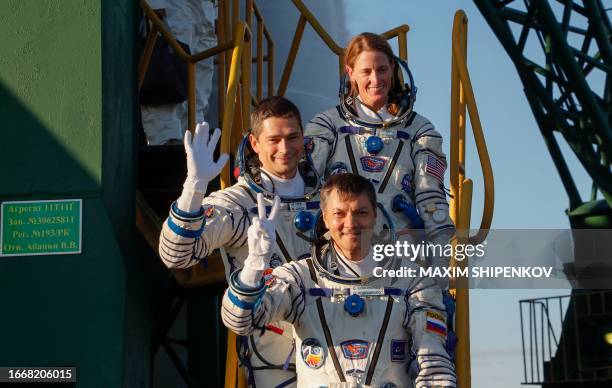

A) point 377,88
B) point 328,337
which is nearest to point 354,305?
point 328,337

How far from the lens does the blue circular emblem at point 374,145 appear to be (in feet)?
16.7

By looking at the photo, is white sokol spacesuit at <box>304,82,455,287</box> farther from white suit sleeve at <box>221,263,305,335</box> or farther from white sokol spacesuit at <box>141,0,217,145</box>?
white sokol spacesuit at <box>141,0,217,145</box>

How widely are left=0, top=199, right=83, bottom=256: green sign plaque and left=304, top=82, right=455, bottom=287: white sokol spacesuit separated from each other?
49.2 inches

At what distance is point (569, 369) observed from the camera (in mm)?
14383

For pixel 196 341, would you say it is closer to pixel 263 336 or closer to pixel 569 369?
pixel 263 336

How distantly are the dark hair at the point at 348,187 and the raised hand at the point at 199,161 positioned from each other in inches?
17.8

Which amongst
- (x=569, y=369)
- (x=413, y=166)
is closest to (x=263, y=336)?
(x=413, y=166)

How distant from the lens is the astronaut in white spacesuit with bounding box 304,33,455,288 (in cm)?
501

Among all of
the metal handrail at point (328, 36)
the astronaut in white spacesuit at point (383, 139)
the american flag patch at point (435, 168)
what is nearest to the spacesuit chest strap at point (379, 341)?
the astronaut in white spacesuit at point (383, 139)

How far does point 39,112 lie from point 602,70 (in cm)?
1144

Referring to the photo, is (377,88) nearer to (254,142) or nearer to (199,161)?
(254,142)

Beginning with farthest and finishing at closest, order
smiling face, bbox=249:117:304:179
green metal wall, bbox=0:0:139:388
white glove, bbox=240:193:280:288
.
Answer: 1. green metal wall, bbox=0:0:139:388
2. smiling face, bbox=249:117:304:179
3. white glove, bbox=240:193:280:288

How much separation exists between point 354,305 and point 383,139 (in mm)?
1136

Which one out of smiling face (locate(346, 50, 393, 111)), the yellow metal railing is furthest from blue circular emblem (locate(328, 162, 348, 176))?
the yellow metal railing
